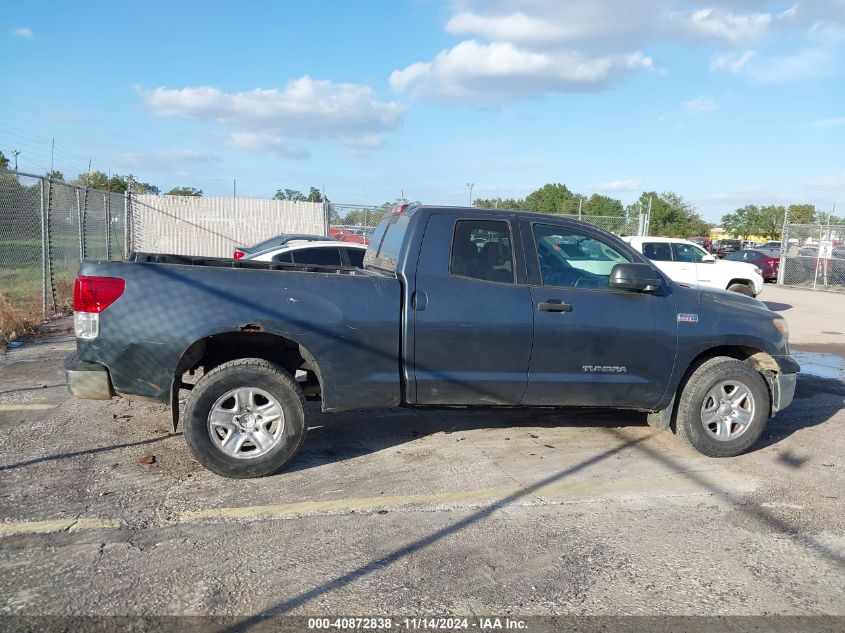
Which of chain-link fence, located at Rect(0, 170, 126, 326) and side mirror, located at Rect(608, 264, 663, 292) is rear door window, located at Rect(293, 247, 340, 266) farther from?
side mirror, located at Rect(608, 264, 663, 292)

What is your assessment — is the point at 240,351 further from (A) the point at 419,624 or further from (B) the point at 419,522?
(A) the point at 419,624

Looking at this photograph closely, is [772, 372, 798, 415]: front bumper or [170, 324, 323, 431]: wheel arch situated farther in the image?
[772, 372, 798, 415]: front bumper

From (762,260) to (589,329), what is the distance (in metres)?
26.0

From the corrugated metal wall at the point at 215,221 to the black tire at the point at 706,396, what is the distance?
16.7 metres

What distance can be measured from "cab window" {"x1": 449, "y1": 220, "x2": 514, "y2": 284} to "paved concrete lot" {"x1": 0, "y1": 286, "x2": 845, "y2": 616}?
149 centimetres

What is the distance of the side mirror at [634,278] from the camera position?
5227mm

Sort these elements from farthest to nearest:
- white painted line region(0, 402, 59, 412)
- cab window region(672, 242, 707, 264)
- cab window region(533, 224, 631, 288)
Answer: cab window region(672, 242, 707, 264)
white painted line region(0, 402, 59, 412)
cab window region(533, 224, 631, 288)

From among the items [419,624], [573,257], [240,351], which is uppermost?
[573,257]

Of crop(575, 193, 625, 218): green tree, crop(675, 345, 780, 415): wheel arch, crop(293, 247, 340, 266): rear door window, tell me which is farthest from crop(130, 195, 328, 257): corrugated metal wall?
crop(575, 193, 625, 218): green tree

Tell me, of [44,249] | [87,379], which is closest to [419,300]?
[87,379]

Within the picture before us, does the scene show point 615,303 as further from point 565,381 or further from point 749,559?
point 749,559

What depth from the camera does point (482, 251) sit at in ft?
17.3

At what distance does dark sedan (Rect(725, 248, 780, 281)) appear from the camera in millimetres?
27672

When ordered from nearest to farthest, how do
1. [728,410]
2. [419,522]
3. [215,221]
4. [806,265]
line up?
[419,522], [728,410], [215,221], [806,265]
